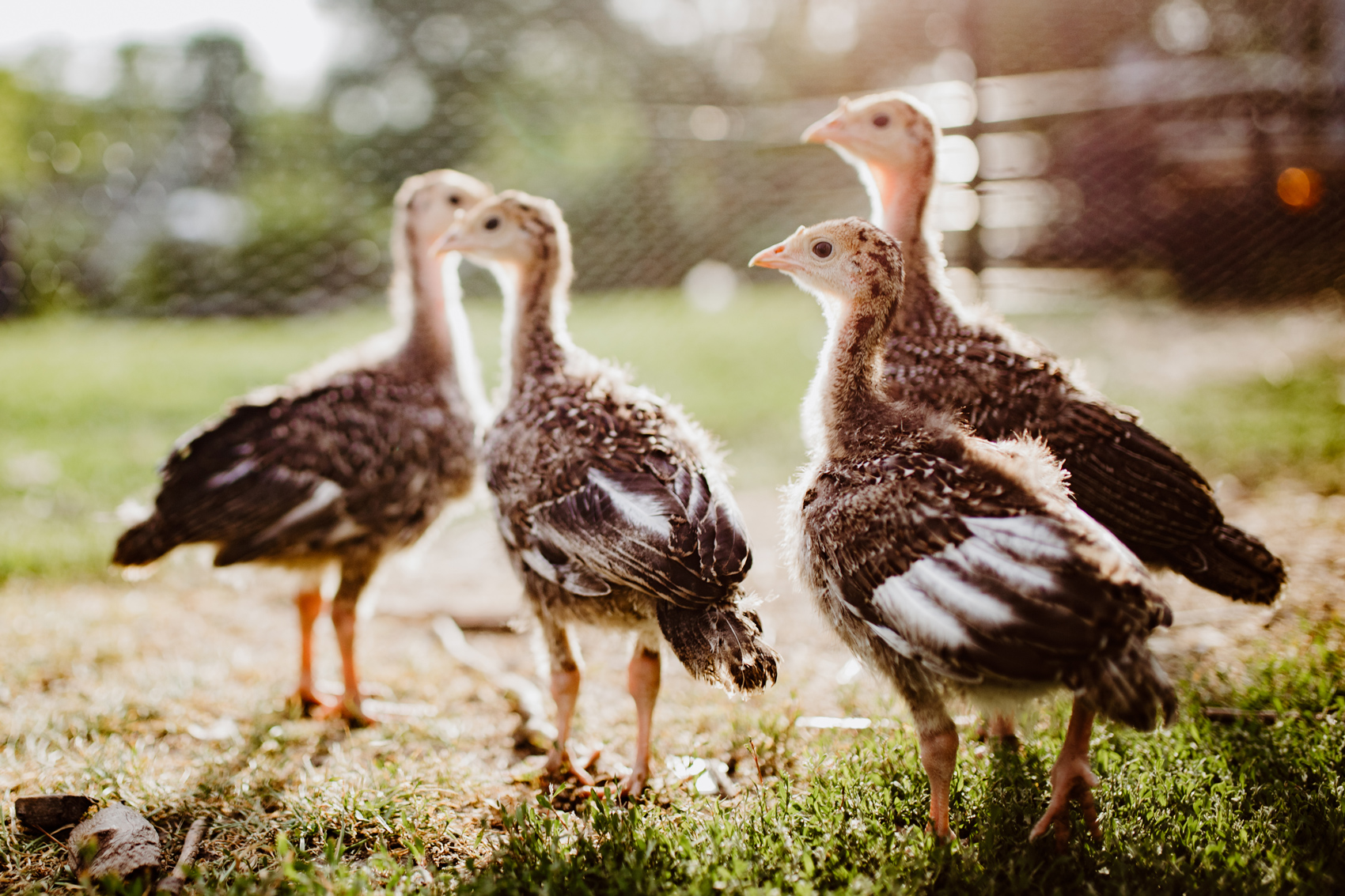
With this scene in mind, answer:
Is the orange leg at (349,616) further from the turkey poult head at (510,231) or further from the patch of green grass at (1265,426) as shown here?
the patch of green grass at (1265,426)

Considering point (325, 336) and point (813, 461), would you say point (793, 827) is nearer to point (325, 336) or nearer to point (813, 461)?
point (813, 461)

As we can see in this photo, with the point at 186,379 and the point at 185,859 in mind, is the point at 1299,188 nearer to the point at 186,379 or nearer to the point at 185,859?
the point at 186,379

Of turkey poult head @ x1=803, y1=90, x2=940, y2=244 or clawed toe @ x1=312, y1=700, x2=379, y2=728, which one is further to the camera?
turkey poult head @ x1=803, y1=90, x2=940, y2=244

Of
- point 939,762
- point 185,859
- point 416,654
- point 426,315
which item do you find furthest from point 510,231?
point 939,762

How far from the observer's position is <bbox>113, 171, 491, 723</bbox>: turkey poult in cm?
390

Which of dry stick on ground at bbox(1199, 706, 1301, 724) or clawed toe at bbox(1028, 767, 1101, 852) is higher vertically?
dry stick on ground at bbox(1199, 706, 1301, 724)

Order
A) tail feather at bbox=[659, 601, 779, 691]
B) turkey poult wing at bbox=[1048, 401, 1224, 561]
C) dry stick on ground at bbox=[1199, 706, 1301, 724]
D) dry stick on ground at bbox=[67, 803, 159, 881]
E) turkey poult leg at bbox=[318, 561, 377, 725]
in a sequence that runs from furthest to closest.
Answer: turkey poult leg at bbox=[318, 561, 377, 725] → dry stick on ground at bbox=[1199, 706, 1301, 724] → turkey poult wing at bbox=[1048, 401, 1224, 561] → tail feather at bbox=[659, 601, 779, 691] → dry stick on ground at bbox=[67, 803, 159, 881]

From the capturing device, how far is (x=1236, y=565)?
3.17 m

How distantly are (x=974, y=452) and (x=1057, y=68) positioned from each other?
12.2 metres

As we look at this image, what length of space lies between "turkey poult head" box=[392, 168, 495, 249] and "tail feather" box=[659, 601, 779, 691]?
278cm

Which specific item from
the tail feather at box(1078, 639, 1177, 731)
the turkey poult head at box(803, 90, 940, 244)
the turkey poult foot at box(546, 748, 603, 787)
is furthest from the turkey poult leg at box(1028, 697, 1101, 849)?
the turkey poult head at box(803, 90, 940, 244)

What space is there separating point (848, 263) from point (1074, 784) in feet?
5.50

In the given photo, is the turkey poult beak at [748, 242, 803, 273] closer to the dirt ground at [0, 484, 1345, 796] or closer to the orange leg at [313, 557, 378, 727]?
the dirt ground at [0, 484, 1345, 796]

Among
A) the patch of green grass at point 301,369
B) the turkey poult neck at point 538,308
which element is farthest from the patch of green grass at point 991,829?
the patch of green grass at point 301,369
